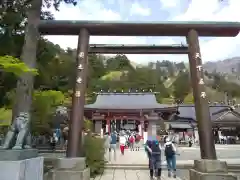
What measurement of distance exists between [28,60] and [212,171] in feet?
22.8

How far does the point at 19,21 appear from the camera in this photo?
11.0 meters

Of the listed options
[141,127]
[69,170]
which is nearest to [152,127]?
[141,127]

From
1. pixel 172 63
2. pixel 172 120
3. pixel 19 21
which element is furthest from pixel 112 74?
pixel 172 63

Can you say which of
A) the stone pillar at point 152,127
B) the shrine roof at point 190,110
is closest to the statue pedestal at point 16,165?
the stone pillar at point 152,127

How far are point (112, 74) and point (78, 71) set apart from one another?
210 ft

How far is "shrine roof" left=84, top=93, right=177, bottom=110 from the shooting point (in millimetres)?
27397

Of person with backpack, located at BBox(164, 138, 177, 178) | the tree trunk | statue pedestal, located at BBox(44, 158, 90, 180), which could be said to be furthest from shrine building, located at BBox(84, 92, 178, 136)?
statue pedestal, located at BBox(44, 158, 90, 180)

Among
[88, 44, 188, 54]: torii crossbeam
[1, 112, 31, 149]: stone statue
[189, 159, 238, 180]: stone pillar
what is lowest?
[189, 159, 238, 180]: stone pillar

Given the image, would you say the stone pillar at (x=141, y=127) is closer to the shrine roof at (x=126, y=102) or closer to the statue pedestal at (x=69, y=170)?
the shrine roof at (x=126, y=102)

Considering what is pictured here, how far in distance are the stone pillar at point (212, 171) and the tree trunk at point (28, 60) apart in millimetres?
5762

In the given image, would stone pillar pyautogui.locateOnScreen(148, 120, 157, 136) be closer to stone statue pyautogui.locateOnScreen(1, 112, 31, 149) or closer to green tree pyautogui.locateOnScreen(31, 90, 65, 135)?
Answer: green tree pyautogui.locateOnScreen(31, 90, 65, 135)

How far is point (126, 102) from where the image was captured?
3014cm

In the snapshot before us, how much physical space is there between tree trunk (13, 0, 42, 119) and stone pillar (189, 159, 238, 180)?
18.9 ft

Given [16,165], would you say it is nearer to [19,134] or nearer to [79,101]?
[19,134]
